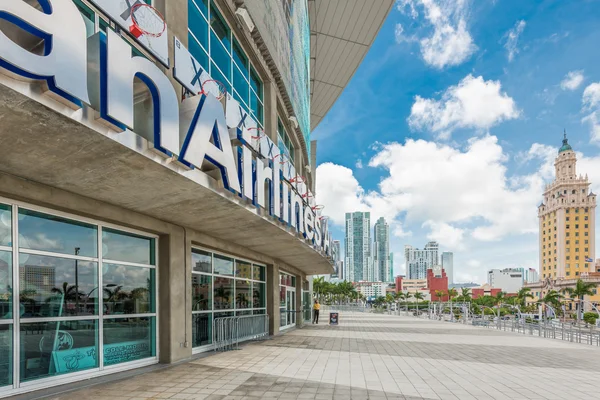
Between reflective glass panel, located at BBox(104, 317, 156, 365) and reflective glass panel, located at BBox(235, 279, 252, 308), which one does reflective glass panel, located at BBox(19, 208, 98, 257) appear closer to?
reflective glass panel, located at BBox(104, 317, 156, 365)

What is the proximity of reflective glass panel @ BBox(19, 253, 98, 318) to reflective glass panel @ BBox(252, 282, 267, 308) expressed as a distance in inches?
370

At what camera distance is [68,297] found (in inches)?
308

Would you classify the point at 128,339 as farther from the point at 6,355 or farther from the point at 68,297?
the point at 6,355

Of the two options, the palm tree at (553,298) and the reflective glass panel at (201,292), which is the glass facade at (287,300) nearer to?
the reflective glass panel at (201,292)

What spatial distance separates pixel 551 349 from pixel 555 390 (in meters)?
8.32

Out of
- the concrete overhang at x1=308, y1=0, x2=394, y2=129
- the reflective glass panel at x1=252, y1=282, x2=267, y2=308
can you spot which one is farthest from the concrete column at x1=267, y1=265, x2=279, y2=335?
the concrete overhang at x1=308, y1=0, x2=394, y2=129

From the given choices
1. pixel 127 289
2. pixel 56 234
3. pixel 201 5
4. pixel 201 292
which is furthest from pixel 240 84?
pixel 56 234

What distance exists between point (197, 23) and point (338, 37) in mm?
27404

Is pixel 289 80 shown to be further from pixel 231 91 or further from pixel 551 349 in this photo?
pixel 551 349

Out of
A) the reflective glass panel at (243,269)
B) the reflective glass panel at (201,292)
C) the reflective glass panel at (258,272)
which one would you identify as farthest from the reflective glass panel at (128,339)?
the reflective glass panel at (258,272)

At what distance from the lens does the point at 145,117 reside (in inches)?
255

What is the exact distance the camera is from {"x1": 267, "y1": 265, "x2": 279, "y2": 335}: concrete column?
1828cm

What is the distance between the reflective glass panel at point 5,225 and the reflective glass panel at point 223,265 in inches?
286

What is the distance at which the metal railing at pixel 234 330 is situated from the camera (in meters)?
12.8
